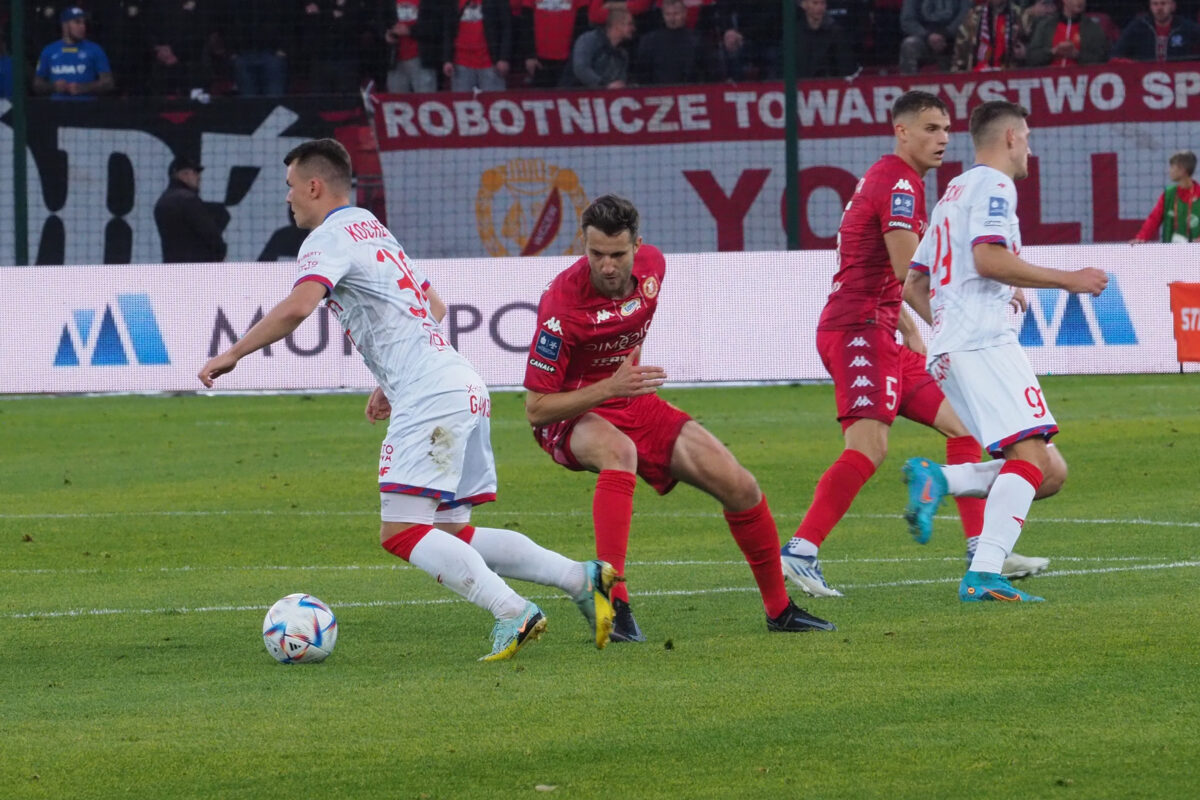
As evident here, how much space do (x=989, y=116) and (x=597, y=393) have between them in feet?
6.79

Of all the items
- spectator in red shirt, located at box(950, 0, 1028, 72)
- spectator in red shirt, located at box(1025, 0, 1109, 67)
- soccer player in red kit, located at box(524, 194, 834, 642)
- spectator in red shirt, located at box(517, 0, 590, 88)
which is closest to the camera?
soccer player in red kit, located at box(524, 194, 834, 642)

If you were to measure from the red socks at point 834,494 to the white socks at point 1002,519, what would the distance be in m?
0.69

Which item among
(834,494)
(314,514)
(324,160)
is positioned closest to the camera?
(324,160)

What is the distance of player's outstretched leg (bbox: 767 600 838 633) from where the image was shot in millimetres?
6766

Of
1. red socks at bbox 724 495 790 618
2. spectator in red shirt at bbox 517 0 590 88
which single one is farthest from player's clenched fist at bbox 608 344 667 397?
spectator in red shirt at bbox 517 0 590 88

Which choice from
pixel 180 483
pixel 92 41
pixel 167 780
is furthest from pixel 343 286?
pixel 92 41

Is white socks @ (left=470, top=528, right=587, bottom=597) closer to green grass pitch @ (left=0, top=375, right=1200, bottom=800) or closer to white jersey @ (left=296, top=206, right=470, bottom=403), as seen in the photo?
green grass pitch @ (left=0, top=375, right=1200, bottom=800)

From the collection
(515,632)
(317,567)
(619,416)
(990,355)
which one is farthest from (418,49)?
(515,632)

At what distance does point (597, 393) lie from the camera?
651 centimetres

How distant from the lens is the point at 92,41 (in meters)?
22.2

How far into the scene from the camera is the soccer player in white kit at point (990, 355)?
285 inches

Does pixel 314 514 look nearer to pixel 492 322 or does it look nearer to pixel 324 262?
pixel 324 262

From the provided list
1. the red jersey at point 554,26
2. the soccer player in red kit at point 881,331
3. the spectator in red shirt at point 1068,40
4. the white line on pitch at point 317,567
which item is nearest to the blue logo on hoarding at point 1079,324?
the spectator in red shirt at point 1068,40

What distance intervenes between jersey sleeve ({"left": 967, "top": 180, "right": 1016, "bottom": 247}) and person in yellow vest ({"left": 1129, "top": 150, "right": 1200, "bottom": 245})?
38.9 feet
